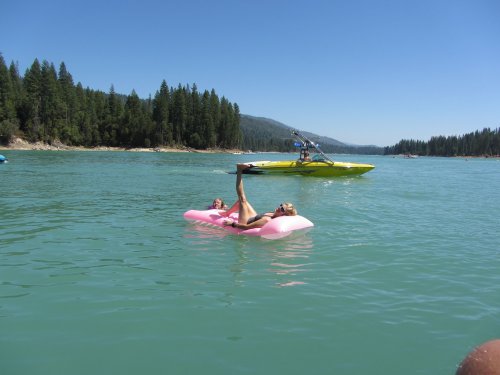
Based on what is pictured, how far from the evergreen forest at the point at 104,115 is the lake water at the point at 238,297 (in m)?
84.7

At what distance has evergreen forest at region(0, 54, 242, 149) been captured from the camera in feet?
286

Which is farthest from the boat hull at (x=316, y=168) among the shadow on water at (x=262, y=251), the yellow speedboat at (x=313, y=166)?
the shadow on water at (x=262, y=251)

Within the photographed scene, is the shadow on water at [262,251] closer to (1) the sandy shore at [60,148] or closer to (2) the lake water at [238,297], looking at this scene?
(2) the lake water at [238,297]

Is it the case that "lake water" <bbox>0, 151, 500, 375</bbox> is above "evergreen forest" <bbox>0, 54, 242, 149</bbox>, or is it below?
below

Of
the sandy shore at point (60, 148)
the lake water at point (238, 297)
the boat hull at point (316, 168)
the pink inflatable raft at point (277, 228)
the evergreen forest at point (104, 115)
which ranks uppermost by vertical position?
the evergreen forest at point (104, 115)

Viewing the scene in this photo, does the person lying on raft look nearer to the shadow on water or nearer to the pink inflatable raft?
the pink inflatable raft

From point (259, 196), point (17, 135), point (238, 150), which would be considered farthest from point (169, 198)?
point (238, 150)

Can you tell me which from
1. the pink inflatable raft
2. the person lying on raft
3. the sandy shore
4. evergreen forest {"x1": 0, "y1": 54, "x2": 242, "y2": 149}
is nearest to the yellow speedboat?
the person lying on raft

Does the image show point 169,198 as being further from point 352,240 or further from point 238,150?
point 238,150

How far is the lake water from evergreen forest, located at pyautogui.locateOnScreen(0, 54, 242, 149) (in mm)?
84714

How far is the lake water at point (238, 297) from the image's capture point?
4363 millimetres

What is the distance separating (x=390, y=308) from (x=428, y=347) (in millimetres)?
1069

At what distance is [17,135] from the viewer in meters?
82.1

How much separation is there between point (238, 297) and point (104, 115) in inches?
4456
